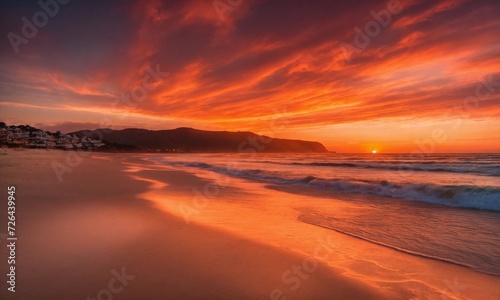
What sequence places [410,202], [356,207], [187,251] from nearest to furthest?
[187,251] < [356,207] < [410,202]

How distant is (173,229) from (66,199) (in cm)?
489

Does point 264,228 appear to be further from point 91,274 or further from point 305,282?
point 91,274

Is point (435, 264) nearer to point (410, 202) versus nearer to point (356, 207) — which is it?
point (356, 207)

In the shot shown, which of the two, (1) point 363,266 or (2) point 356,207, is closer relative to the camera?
(1) point 363,266

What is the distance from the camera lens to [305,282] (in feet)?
13.0

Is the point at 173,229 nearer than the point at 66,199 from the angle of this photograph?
Yes

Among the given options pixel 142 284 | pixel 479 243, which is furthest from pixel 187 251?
pixel 479 243

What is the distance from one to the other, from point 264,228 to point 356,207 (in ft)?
16.2

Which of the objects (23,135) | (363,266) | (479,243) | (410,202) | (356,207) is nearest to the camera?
(363,266)

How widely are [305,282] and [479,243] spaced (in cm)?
472

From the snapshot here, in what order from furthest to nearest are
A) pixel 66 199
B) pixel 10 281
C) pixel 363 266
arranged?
pixel 66 199
pixel 363 266
pixel 10 281

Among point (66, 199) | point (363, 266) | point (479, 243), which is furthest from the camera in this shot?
point (66, 199)

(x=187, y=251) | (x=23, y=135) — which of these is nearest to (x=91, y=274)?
(x=187, y=251)

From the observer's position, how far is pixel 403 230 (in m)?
7.04
